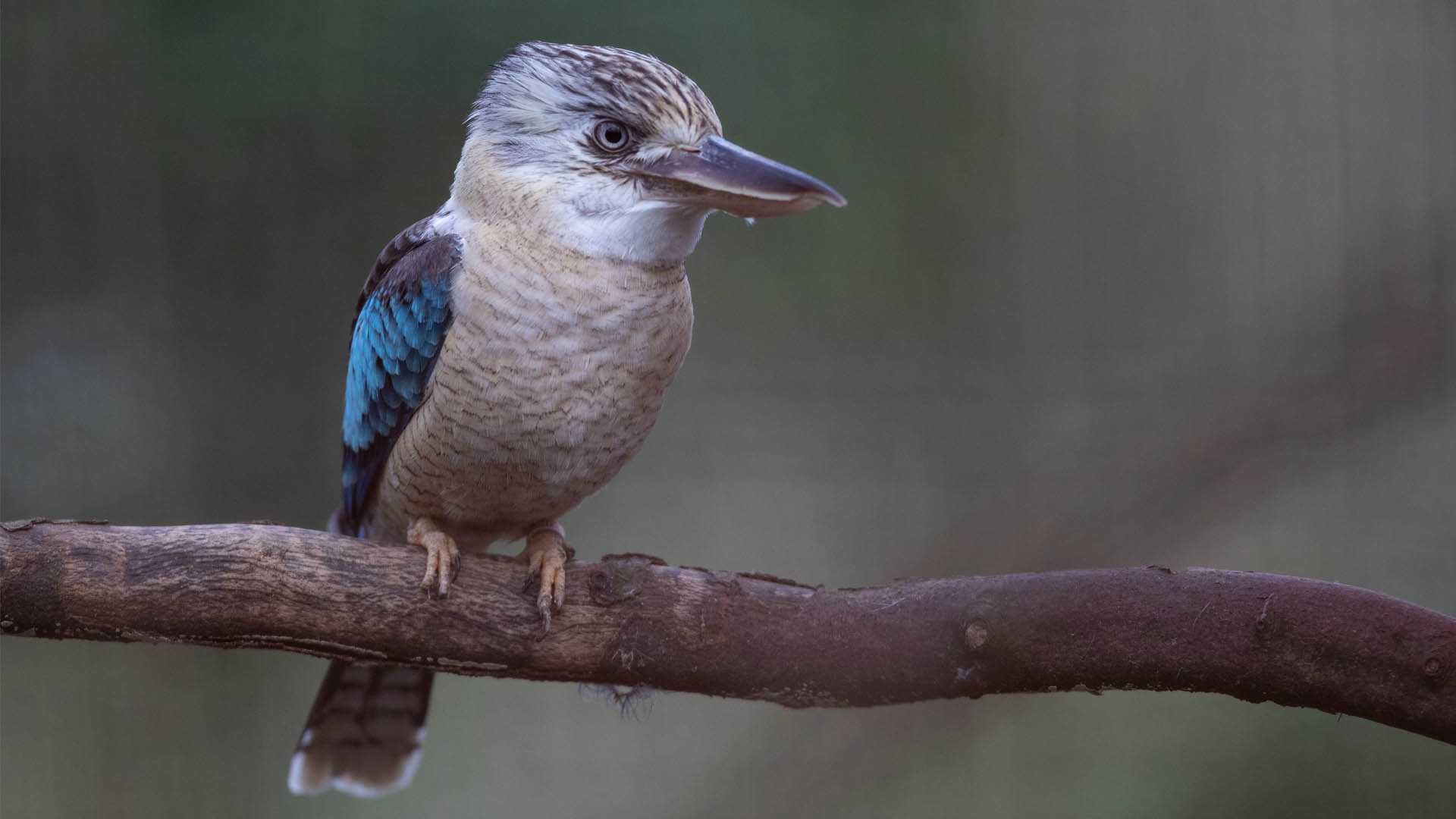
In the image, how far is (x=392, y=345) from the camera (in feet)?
5.06

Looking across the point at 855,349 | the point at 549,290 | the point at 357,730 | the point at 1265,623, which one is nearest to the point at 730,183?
the point at 549,290

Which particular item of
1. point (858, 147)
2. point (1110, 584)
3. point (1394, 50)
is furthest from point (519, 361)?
point (1394, 50)

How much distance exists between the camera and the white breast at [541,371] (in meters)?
1.40

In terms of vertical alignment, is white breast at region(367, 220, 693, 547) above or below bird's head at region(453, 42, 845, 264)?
below

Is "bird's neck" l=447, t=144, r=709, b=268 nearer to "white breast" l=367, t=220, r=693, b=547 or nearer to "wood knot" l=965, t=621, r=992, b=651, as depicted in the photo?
"white breast" l=367, t=220, r=693, b=547

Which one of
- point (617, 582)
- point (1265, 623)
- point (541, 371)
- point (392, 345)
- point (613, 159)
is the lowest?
point (1265, 623)

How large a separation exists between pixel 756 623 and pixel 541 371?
16.5 inches

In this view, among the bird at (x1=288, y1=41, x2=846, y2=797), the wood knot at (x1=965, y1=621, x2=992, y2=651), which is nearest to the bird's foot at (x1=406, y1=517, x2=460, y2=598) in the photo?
the bird at (x1=288, y1=41, x2=846, y2=797)

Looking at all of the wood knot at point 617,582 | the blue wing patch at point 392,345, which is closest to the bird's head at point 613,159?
the blue wing patch at point 392,345

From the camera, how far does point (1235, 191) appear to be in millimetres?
2838

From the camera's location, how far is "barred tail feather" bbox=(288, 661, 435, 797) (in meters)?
1.92

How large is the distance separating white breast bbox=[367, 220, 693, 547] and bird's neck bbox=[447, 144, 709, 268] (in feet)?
0.06

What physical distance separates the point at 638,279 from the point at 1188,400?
1.84m

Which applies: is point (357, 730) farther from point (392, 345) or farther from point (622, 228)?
point (622, 228)
